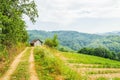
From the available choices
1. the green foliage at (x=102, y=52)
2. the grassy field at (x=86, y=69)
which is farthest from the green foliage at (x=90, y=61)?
the green foliage at (x=102, y=52)

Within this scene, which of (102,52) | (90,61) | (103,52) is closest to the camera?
(90,61)

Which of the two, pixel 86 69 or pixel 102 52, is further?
pixel 102 52

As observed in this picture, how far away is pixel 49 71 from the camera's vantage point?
26969mm

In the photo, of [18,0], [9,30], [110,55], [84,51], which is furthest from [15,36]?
[84,51]

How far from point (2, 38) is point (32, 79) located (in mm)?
8602

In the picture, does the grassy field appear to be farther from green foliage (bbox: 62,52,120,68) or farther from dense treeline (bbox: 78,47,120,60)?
dense treeline (bbox: 78,47,120,60)

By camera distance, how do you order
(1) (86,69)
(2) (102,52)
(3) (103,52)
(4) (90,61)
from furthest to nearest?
1. (2) (102,52)
2. (3) (103,52)
3. (4) (90,61)
4. (1) (86,69)

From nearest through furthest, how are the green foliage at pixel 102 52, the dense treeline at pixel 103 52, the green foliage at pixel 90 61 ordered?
1. the green foliage at pixel 90 61
2. the dense treeline at pixel 103 52
3. the green foliage at pixel 102 52

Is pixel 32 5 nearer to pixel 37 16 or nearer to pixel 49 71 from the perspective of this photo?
pixel 37 16

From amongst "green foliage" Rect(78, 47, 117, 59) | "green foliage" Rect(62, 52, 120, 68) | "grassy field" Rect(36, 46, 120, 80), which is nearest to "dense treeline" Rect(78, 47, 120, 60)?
"green foliage" Rect(78, 47, 117, 59)

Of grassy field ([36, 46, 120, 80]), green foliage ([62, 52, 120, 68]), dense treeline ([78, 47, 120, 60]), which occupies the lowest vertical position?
dense treeline ([78, 47, 120, 60])

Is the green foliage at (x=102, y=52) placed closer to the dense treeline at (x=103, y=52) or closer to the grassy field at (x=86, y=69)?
the dense treeline at (x=103, y=52)

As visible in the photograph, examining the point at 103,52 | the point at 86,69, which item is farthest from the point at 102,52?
the point at 86,69

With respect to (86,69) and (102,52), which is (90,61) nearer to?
(86,69)
